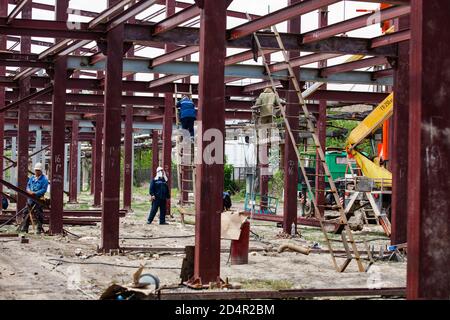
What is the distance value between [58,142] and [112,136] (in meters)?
3.81

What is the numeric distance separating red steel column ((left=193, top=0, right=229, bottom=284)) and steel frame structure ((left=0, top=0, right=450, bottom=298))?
1 centimetres

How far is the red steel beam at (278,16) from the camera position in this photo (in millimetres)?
12016

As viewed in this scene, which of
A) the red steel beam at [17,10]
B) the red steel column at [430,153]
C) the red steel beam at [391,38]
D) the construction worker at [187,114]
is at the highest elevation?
the red steel beam at [17,10]

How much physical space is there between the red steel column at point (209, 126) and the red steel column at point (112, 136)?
446 centimetres

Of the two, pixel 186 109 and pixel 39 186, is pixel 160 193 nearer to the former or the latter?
pixel 186 109

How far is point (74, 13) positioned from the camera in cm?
1714

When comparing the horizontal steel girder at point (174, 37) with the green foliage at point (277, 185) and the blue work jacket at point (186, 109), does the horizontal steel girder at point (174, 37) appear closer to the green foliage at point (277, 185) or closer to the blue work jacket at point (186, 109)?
the blue work jacket at point (186, 109)

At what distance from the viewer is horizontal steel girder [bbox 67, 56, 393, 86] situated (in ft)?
59.0

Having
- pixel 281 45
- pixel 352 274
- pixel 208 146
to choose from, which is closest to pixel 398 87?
pixel 281 45

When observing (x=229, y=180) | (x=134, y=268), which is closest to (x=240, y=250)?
(x=134, y=268)

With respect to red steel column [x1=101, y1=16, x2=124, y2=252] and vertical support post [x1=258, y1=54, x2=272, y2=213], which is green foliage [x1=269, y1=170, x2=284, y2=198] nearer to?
vertical support post [x1=258, y1=54, x2=272, y2=213]

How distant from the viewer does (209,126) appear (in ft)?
34.2

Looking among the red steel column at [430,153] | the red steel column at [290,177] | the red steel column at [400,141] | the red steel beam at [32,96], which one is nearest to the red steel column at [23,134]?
the red steel beam at [32,96]

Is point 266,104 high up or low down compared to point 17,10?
down
